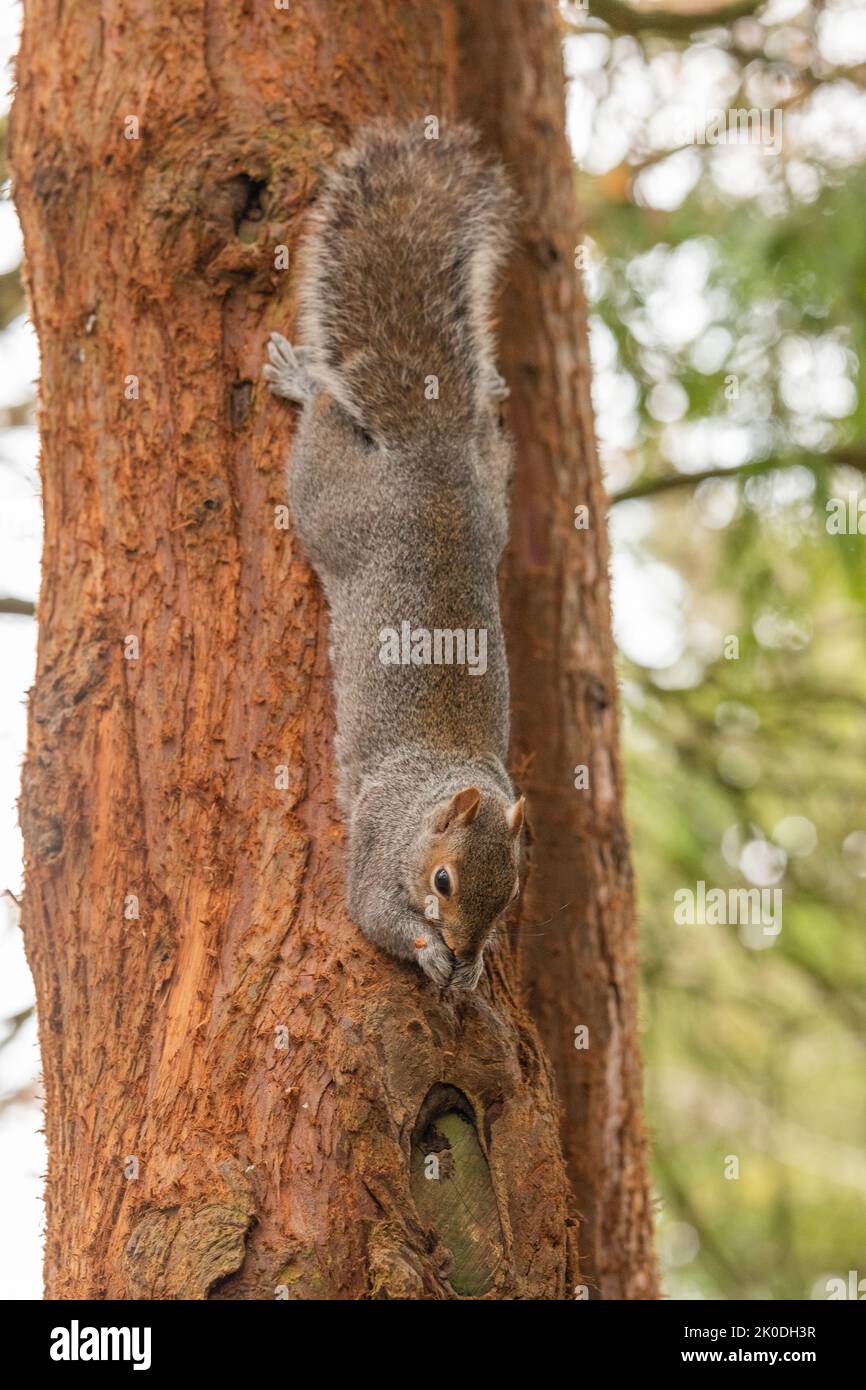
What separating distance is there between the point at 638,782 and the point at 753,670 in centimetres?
62

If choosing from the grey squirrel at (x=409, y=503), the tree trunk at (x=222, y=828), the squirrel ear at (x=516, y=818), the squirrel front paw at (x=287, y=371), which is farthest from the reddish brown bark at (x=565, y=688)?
the squirrel front paw at (x=287, y=371)

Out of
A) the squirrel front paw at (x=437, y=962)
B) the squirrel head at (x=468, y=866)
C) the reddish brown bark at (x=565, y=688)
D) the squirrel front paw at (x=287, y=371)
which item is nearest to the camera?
the squirrel front paw at (x=437, y=962)

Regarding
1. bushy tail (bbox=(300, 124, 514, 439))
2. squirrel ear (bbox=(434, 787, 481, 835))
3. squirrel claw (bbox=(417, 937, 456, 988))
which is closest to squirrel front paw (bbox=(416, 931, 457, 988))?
squirrel claw (bbox=(417, 937, 456, 988))

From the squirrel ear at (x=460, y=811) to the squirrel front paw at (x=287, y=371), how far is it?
3.36ft

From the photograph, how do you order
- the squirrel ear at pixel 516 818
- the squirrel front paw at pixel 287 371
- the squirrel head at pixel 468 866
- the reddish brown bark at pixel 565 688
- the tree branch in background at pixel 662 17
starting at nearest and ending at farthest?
the squirrel head at pixel 468 866 → the squirrel ear at pixel 516 818 → the squirrel front paw at pixel 287 371 → the reddish brown bark at pixel 565 688 → the tree branch in background at pixel 662 17

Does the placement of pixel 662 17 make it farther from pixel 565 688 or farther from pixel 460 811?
pixel 460 811

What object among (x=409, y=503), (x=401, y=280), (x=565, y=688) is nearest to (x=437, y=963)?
(x=409, y=503)

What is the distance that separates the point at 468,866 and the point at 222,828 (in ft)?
1.79

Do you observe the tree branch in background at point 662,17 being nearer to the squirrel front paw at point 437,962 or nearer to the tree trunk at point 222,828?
the tree trunk at point 222,828

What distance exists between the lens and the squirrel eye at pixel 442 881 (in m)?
2.94
